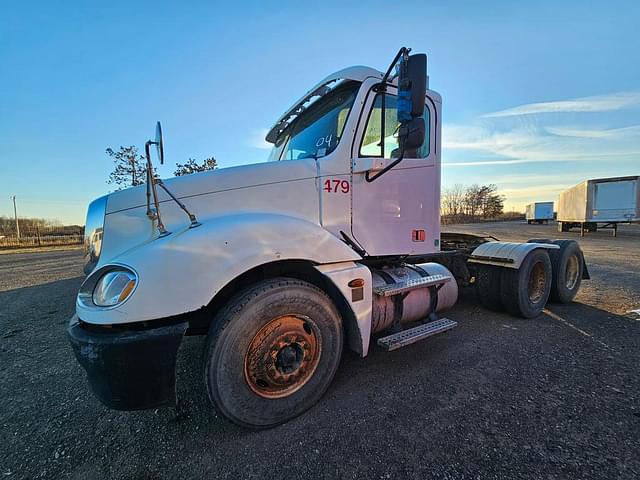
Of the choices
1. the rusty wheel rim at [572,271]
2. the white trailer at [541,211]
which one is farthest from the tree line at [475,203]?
the rusty wheel rim at [572,271]

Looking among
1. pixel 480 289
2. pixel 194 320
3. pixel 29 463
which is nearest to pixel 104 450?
pixel 29 463

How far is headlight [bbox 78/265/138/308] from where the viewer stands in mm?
1735

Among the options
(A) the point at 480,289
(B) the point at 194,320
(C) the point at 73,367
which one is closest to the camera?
(B) the point at 194,320

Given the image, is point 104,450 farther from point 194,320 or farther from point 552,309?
point 552,309

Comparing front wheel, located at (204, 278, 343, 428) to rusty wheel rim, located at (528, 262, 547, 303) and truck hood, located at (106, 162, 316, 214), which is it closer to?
truck hood, located at (106, 162, 316, 214)

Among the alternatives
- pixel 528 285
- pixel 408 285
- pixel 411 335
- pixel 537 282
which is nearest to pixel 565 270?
pixel 537 282

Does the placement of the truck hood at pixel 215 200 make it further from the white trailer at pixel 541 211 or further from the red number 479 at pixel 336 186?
the white trailer at pixel 541 211

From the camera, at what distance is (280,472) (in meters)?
1.74

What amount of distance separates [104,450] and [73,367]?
1781mm

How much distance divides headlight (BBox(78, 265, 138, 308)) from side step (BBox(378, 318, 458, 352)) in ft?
6.79

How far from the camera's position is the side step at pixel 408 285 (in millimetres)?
2744

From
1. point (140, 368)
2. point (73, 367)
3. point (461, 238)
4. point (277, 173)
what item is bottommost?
point (73, 367)

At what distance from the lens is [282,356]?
2.17 m

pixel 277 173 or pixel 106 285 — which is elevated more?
pixel 277 173
